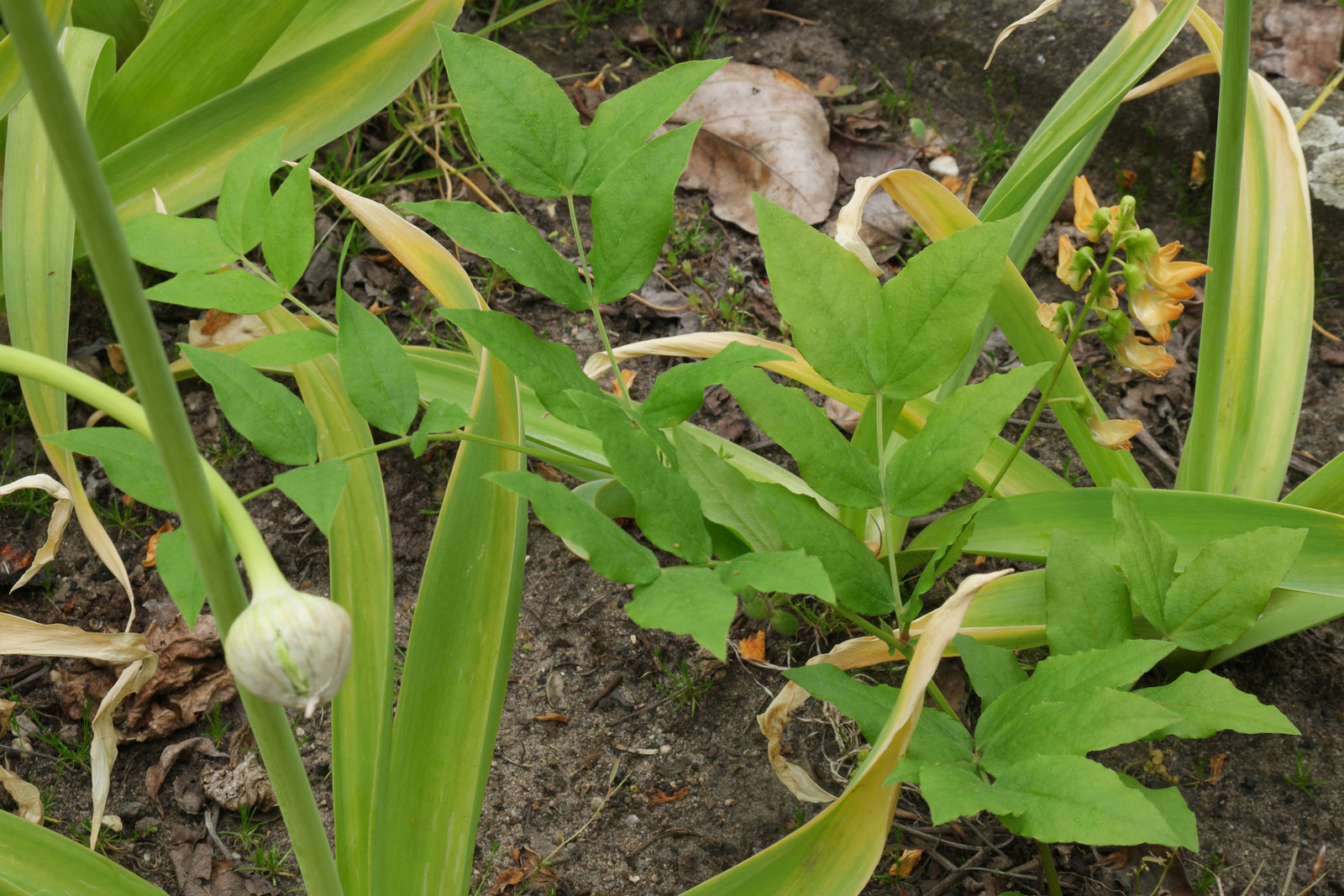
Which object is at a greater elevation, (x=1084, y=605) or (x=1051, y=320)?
(x=1051, y=320)

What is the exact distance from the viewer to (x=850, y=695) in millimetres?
982

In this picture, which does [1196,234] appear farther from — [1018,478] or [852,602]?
[852,602]

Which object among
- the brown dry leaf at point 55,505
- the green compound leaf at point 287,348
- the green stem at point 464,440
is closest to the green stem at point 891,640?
the green stem at point 464,440

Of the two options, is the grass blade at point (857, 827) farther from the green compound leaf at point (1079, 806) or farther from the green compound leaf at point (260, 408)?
the green compound leaf at point (260, 408)

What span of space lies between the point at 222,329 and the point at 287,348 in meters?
1.04

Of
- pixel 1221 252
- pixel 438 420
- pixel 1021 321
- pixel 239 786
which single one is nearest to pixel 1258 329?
pixel 1221 252

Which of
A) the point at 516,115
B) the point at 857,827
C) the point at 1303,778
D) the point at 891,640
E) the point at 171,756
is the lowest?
the point at 171,756

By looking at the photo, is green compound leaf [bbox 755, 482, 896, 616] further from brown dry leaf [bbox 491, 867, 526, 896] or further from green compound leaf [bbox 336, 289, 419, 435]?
brown dry leaf [bbox 491, 867, 526, 896]

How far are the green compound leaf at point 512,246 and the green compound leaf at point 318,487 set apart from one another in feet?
0.91

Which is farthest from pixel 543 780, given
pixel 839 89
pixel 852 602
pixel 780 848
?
pixel 839 89

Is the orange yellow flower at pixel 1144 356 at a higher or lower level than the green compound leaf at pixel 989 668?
higher

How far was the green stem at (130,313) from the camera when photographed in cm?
47

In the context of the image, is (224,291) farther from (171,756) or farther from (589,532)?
(171,756)

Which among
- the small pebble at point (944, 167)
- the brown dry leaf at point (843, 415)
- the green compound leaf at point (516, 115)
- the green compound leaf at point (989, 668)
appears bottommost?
the brown dry leaf at point (843, 415)
